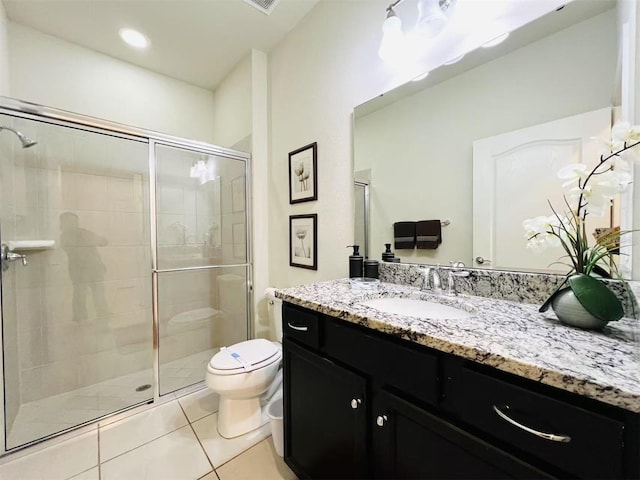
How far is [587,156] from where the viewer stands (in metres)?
0.87

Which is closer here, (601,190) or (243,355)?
(601,190)

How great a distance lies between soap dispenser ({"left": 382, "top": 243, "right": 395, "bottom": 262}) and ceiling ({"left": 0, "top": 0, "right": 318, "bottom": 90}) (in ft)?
5.58

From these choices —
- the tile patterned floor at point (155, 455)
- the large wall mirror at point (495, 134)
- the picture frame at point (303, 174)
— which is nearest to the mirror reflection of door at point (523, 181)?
the large wall mirror at point (495, 134)

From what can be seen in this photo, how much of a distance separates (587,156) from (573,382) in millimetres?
789

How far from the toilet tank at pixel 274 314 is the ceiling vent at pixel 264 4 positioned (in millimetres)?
1984

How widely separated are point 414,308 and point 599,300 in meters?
0.56

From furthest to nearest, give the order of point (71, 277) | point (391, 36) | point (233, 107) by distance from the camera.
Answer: point (233, 107)
point (71, 277)
point (391, 36)

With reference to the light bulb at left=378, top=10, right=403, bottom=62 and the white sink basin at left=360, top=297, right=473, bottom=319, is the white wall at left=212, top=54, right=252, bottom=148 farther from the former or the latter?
the white sink basin at left=360, top=297, right=473, bottom=319

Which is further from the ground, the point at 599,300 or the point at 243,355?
the point at 599,300

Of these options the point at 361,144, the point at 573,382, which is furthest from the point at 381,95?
the point at 573,382

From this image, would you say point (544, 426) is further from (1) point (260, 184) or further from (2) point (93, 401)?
(2) point (93, 401)

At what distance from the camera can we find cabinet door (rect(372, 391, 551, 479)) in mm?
590

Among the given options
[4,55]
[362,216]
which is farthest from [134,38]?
[362,216]

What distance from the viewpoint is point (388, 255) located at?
4.75ft
